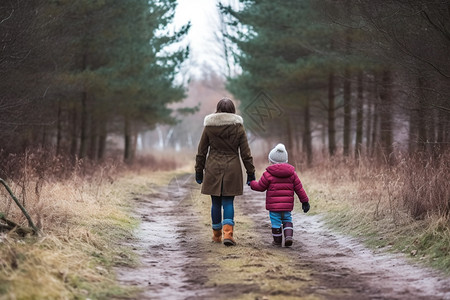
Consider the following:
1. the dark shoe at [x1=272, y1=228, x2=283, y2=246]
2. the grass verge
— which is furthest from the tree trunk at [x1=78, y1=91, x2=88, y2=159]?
the dark shoe at [x1=272, y1=228, x2=283, y2=246]

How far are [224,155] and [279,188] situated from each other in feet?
2.84

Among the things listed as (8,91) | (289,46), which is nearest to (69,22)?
(8,91)

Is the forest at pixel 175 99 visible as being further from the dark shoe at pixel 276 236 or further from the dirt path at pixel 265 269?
the dark shoe at pixel 276 236

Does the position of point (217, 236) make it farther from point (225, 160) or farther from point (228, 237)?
point (225, 160)

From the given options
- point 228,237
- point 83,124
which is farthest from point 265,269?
point 83,124

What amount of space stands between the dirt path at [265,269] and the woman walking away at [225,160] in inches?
19.4

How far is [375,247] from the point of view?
7.40m

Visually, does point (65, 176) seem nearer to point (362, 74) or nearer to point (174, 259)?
point (174, 259)

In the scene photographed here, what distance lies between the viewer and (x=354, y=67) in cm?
1622

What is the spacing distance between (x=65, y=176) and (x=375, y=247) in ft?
25.8

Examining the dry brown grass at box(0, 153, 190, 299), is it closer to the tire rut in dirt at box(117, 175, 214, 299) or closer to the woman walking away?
the tire rut in dirt at box(117, 175, 214, 299)

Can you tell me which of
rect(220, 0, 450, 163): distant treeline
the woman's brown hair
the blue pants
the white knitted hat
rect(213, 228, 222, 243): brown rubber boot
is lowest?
rect(213, 228, 222, 243): brown rubber boot

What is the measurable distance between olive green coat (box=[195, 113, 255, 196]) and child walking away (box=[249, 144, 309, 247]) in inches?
10.0

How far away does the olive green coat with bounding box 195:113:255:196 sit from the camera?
24.4 ft
